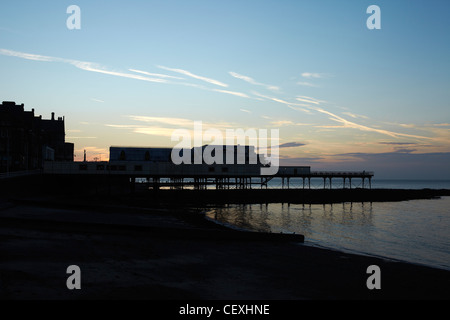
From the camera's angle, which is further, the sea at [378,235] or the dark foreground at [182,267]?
the sea at [378,235]

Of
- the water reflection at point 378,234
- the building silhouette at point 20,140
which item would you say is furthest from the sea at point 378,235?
the building silhouette at point 20,140

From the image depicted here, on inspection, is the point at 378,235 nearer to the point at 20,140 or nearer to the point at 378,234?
the point at 378,234

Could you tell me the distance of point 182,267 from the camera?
18.3m

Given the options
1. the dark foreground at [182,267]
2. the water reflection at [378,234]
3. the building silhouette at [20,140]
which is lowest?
the water reflection at [378,234]

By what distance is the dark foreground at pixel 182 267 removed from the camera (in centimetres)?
1398

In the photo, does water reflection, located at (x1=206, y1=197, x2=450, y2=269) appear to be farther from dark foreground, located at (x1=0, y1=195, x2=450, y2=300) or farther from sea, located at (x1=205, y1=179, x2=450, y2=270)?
dark foreground, located at (x1=0, y1=195, x2=450, y2=300)

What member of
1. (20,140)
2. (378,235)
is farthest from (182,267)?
(20,140)

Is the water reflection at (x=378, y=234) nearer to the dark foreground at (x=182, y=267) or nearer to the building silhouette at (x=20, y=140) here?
the dark foreground at (x=182, y=267)

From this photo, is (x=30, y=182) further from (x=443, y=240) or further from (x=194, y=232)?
(x=443, y=240)

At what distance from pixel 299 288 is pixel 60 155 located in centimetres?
11542

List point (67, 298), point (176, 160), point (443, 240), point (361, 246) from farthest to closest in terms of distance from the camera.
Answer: point (176, 160) < point (443, 240) < point (361, 246) < point (67, 298)

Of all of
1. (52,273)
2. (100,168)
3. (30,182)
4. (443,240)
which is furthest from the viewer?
(100,168)

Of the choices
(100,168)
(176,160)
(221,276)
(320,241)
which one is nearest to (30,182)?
(100,168)

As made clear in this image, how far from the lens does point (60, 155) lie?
387 feet
